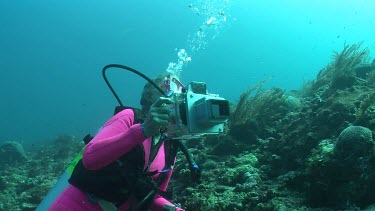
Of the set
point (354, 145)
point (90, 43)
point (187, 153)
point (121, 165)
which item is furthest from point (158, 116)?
point (90, 43)

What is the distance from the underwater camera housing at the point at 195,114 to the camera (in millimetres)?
2271

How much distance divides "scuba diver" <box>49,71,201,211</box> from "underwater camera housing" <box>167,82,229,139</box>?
10 cm

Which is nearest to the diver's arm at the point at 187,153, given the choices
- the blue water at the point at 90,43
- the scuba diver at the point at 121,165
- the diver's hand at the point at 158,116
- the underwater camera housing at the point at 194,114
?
the scuba diver at the point at 121,165

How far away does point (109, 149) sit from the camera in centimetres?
240

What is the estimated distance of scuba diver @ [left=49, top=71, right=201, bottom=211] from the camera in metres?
2.37

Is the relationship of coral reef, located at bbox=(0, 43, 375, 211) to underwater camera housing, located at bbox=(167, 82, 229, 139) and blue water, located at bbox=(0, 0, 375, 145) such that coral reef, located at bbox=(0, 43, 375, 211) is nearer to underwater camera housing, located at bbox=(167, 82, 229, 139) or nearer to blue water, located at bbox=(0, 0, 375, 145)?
underwater camera housing, located at bbox=(167, 82, 229, 139)

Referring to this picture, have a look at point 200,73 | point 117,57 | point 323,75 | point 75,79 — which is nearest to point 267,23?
point 200,73

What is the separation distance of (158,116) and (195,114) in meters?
0.30

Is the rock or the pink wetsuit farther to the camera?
the rock

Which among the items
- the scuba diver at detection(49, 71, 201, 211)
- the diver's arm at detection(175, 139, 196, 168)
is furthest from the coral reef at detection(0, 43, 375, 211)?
the scuba diver at detection(49, 71, 201, 211)

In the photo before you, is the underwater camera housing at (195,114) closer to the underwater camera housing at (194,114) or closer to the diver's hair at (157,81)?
the underwater camera housing at (194,114)

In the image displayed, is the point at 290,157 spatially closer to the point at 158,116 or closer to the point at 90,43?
the point at 158,116

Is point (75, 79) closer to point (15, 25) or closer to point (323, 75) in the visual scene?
point (15, 25)

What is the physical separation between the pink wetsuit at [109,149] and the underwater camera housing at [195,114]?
0.29m
